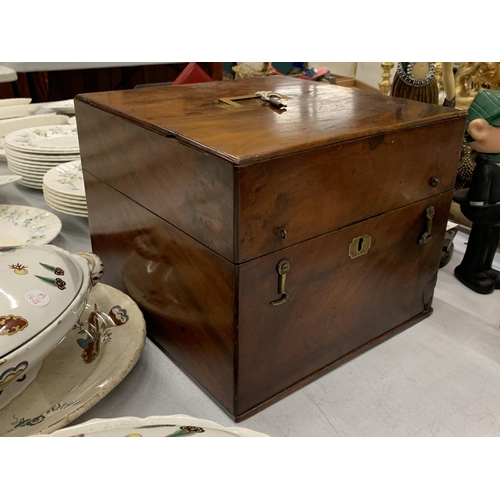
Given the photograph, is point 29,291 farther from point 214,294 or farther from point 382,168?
point 382,168

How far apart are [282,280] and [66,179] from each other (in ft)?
2.14

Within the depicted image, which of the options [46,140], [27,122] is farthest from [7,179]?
[27,122]

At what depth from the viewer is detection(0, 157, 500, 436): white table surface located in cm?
64

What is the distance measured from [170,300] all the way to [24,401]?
215mm

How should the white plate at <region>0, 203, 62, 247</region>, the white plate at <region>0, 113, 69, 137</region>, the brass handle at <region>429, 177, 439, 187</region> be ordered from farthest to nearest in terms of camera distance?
the white plate at <region>0, 113, 69, 137</region>
the white plate at <region>0, 203, 62, 247</region>
the brass handle at <region>429, 177, 439, 187</region>

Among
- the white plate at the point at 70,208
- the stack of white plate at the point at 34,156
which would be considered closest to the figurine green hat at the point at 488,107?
the white plate at the point at 70,208

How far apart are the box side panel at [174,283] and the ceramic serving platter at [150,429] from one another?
0.13 meters

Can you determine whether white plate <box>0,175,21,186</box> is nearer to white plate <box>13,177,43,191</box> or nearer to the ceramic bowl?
white plate <box>13,177,43,191</box>

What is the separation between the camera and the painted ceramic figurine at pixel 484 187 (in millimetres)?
826

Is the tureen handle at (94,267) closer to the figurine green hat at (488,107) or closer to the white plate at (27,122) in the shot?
the figurine green hat at (488,107)

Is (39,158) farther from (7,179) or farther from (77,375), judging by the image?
(77,375)

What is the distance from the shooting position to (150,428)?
0.50 m

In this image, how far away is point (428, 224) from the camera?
2.56 ft

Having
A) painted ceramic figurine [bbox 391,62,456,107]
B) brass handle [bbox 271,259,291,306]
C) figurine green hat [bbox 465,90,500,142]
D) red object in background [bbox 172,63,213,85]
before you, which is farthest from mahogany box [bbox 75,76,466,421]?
red object in background [bbox 172,63,213,85]
